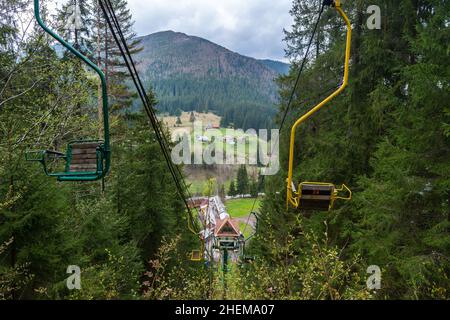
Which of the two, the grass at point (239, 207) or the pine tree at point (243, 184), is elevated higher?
the pine tree at point (243, 184)

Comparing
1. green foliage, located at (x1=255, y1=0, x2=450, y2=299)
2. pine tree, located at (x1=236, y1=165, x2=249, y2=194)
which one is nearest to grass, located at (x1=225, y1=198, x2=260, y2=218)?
pine tree, located at (x1=236, y1=165, x2=249, y2=194)

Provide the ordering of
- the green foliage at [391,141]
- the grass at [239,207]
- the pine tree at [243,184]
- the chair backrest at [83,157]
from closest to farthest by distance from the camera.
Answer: the chair backrest at [83,157] → the green foliage at [391,141] → the grass at [239,207] → the pine tree at [243,184]

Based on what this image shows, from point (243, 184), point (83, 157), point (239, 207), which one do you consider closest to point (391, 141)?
point (83, 157)

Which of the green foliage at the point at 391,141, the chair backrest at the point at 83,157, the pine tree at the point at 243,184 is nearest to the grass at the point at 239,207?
the pine tree at the point at 243,184

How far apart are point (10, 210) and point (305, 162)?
32.6 feet

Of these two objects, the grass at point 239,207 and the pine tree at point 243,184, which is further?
the pine tree at point 243,184

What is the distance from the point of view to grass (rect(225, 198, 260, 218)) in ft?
239

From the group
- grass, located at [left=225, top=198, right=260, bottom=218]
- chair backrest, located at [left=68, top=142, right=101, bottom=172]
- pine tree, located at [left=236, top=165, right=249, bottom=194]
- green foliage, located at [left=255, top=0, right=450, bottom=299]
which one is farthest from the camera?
pine tree, located at [left=236, top=165, right=249, bottom=194]

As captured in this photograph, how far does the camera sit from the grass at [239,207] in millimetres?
72844

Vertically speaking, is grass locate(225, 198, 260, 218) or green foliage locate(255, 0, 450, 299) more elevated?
green foliage locate(255, 0, 450, 299)

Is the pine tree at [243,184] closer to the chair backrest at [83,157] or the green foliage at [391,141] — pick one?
the green foliage at [391,141]

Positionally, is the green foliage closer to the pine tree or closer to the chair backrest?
the chair backrest

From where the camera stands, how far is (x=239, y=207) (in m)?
79.8

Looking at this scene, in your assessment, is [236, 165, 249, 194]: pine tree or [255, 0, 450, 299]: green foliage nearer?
[255, 0, 450, 299]: green foliage
